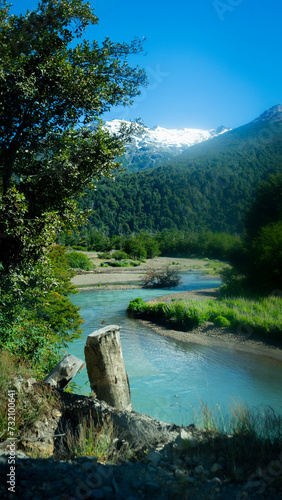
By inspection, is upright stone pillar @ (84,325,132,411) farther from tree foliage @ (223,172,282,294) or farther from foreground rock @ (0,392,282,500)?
tree foliage @ (223,172,282,294)

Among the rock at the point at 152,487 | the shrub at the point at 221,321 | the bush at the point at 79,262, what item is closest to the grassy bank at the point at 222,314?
the shrub at the point at 221,321

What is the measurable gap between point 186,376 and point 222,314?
573 cm

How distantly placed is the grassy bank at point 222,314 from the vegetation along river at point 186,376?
1.58 m

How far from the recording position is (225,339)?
39.9 feet

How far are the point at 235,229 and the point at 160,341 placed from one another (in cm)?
1415

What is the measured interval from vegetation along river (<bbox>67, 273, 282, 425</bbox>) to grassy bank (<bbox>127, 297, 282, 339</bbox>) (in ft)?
5.17

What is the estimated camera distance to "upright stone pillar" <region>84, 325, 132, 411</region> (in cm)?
473

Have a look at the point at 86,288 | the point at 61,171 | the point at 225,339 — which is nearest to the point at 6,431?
the point at 61,171

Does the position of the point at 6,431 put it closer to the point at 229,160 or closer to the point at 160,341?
the point at 160,341

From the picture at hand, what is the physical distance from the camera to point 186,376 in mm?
8711

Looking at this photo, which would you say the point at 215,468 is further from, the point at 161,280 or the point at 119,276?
the point at 119,276

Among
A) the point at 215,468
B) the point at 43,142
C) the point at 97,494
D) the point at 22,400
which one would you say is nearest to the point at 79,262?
the point at 43,142

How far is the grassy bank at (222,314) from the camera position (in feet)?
40.0

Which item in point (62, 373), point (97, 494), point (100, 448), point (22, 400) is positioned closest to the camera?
point (97, 494)
